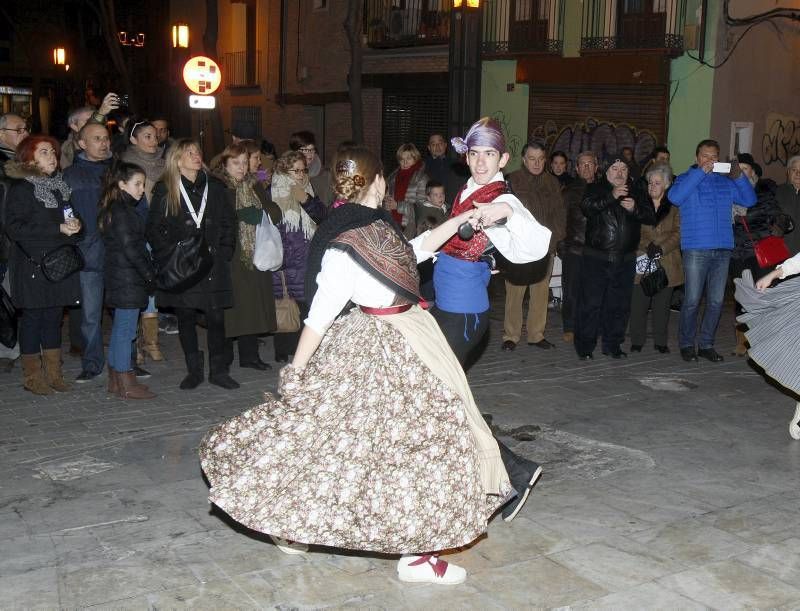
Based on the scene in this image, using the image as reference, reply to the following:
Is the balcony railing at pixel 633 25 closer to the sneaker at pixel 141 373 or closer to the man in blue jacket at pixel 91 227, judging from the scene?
the man in blue jacket at pixel 91 227

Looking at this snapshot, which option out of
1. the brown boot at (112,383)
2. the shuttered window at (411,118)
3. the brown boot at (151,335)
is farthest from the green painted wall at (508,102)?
the brown boot at (112,383)

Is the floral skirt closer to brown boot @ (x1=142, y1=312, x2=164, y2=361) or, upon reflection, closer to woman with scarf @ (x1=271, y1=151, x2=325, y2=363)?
woman with scarf @ (x1=271, y1=151, x2=325, y2=363)

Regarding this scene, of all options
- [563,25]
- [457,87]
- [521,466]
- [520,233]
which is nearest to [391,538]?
[521,466]

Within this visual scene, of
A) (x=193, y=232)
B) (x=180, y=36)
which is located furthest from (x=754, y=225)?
(x=180, y=36)

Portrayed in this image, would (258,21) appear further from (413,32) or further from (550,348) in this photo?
(550,348)

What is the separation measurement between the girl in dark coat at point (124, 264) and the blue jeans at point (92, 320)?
1.33 ft

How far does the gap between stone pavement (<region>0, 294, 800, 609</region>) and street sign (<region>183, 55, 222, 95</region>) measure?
9.19 meters

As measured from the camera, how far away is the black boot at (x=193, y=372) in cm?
839

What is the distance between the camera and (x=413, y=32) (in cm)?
2467

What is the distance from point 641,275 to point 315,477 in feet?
21.0

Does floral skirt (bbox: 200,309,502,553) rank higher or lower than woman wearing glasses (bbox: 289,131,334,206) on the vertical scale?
lower

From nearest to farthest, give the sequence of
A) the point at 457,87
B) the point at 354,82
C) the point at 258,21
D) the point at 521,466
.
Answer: the point at 521,466, the point at 457,87, the point at 354,82, the point at 258,21

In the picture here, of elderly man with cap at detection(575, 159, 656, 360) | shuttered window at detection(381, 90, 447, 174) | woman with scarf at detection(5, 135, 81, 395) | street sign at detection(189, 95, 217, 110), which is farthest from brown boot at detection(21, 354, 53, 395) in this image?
shuttered window at detection(381, 90, 447, 174)

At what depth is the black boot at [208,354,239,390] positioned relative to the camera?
8438 mm
